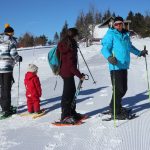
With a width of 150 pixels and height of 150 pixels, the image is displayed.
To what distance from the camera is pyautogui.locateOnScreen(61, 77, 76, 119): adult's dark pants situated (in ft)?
22.7

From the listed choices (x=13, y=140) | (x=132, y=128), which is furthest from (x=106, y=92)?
(x=13, y=140)

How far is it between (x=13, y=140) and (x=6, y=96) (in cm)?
203

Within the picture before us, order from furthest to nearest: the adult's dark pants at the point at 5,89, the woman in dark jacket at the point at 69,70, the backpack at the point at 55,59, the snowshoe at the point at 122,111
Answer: the adult's dark pants at the point at 5,89, the snowshoe at the point at 122,111, the backpack at the point at 55,59, the woman in dark jacket at the point at 69,70

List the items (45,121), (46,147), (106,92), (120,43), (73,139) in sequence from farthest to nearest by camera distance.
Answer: (106,92) < (45,121) < (120,43) < (73,139) < (46,147)

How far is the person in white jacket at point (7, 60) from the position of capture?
774cm

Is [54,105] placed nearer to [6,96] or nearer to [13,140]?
[6,96]

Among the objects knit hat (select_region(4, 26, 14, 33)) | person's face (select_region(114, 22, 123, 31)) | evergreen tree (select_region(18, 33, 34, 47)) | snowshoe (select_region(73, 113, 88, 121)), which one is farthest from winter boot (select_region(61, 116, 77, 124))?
evergreen tree (select_region(18, 33, 34, 47))

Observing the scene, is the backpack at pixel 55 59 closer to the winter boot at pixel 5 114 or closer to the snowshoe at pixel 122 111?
the snowshoe at pixel 122 111

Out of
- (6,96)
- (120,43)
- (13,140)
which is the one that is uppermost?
(120,43)

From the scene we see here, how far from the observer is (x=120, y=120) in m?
6.95

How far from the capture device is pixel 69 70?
6766 millimetres

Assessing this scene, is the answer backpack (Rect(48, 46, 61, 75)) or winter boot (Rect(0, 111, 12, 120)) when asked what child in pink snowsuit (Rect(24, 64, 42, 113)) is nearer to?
winter boot (Rect(0, 111, 12, 120))

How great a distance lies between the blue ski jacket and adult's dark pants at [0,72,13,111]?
2.24 meters

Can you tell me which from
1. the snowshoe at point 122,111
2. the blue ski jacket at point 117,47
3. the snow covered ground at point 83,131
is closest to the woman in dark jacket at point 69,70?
the snow covered ground at point 83,131
